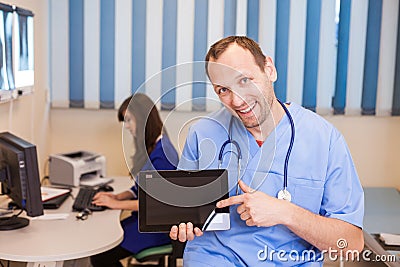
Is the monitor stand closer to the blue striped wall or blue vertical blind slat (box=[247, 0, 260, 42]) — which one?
the blue striped wall

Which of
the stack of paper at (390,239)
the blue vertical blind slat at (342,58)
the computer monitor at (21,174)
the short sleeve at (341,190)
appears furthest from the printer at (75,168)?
the short sleeve at (341,190)

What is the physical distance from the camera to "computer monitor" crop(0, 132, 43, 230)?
7.04ft

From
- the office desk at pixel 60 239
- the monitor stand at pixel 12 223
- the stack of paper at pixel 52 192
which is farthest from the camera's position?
the stack of paper at pixel 52 192

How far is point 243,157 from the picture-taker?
171 cm

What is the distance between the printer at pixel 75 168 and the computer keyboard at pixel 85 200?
0.64ft

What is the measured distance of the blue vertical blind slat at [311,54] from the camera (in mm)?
3334

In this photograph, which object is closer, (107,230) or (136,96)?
(136,96)

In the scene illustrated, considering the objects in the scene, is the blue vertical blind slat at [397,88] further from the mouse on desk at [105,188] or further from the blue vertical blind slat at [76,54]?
the blue vertical blind slat at [76,54]

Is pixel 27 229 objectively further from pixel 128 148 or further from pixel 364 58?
pixel 364 58

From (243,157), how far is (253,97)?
0.65 ft

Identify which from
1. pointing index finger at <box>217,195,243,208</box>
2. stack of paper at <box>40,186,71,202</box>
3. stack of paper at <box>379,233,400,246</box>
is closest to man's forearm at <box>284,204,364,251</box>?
pointing index finger at <box>217,195,243,208</box>

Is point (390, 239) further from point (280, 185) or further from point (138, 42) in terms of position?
point (138, 42)

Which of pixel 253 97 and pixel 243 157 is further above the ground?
pixel 253 97

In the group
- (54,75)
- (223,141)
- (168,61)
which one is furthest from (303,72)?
(223,141)
